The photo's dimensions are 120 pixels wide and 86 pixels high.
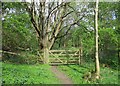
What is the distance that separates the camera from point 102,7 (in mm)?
21250

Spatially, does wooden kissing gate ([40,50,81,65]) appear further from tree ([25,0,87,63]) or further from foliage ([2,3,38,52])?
foliage ([2,3,38,52])

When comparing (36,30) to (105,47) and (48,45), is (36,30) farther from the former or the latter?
(105,47)

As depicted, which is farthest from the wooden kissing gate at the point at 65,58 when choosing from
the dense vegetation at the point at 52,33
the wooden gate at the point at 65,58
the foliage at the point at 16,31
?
the foliage at the point at 16,31

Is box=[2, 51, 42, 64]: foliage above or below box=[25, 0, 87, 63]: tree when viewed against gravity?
below

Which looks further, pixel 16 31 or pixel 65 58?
pixel 16 31

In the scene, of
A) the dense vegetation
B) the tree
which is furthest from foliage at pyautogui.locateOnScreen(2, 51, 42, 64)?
the tree

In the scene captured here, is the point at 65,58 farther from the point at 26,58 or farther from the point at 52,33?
the point at 52,33

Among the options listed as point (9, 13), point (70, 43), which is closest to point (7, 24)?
point (9, 13)

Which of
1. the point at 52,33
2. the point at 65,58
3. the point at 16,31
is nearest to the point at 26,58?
the point at 16,31

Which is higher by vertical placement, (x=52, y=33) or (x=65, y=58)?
(x=52, y=33)

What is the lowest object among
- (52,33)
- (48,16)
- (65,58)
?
(65,58)

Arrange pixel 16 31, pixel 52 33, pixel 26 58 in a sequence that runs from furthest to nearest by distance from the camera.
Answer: pixel 52 33
pixel 16 31
pixel 26 58

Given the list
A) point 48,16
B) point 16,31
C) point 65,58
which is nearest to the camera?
point 65,58

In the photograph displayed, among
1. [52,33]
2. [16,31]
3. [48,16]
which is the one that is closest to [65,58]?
A: [52,33]
